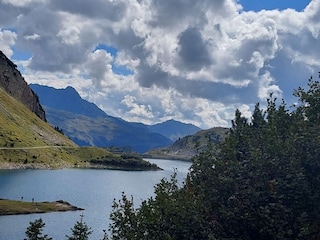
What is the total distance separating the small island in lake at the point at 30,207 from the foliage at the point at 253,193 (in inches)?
4681

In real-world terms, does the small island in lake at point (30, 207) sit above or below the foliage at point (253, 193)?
below

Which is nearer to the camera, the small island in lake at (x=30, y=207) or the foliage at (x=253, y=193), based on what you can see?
the foliage at (x=253, y=193)

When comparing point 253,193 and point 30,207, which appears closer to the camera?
point 253,193

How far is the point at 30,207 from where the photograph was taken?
144125 millimetres

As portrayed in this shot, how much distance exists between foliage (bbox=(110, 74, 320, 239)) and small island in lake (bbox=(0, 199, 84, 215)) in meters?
119

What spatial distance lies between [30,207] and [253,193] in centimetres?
13465

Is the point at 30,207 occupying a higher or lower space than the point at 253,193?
lower

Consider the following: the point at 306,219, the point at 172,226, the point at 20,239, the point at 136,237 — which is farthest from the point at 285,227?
the point at 20,239

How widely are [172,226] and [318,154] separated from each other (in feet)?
28.4

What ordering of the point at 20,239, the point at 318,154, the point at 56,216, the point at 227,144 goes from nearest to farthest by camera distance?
the point at 318,154, the point at 227,144, the point at 20,239, the point at 56,216

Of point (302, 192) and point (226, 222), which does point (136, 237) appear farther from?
point (302, 192)

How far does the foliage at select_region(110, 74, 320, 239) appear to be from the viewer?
2050cm

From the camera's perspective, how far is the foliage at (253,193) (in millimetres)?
20500

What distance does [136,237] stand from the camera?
25078 millimetres
